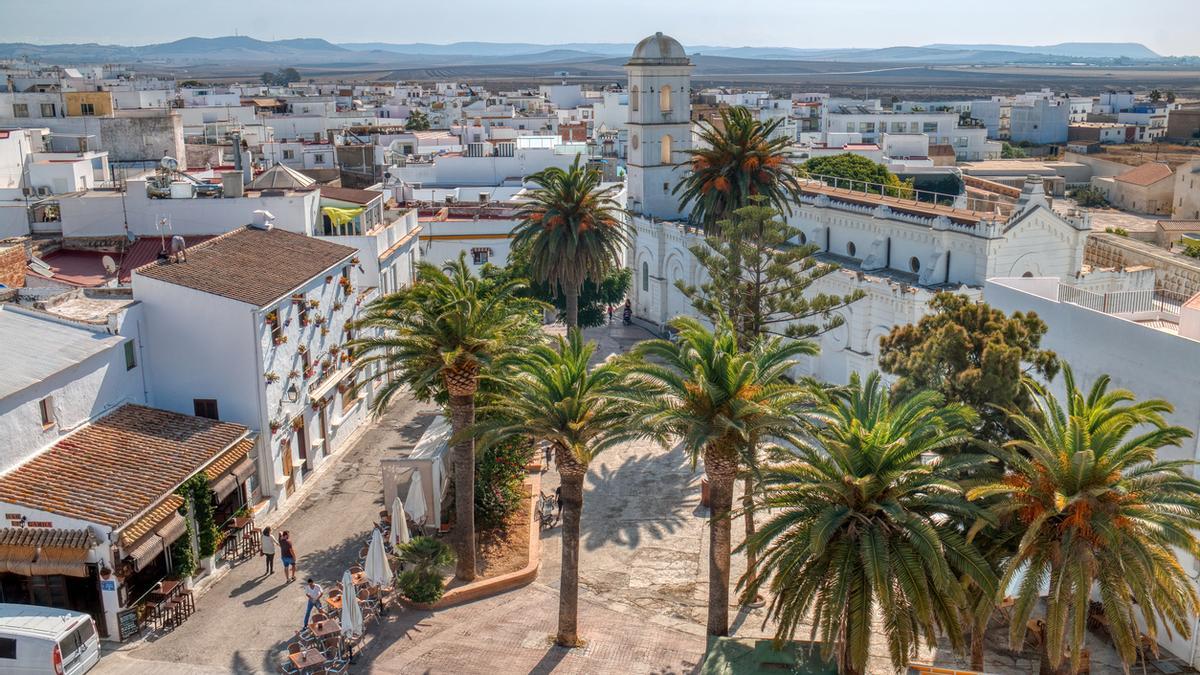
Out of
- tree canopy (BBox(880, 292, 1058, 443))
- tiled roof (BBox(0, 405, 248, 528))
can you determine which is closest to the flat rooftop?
tiled roof (BBox(0, 405, 248, 528))

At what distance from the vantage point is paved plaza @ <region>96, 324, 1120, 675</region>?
2066cm

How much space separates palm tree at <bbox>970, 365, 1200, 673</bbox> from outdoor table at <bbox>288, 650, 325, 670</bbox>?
1180cm

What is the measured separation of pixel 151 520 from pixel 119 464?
195 cm

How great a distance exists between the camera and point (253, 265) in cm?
2938

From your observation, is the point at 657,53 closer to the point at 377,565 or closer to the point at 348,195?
the point at 348,195

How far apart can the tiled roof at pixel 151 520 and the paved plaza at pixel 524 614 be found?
2.16 m

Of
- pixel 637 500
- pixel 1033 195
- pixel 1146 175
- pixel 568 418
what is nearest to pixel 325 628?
pixel 568 418

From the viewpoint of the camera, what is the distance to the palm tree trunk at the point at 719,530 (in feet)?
65.9

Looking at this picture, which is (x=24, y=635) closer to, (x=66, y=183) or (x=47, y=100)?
(x=66, y=183)


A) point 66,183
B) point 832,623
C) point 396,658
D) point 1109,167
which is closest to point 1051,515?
point 832,623

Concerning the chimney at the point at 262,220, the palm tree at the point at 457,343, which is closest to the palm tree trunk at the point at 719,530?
the palm tree at the point at 457,343

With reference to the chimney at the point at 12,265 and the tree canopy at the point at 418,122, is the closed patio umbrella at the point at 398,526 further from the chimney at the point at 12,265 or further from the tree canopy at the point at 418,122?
the tree canopy at the point at 418,122

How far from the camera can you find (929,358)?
21.1m

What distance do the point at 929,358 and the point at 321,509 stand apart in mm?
16067
